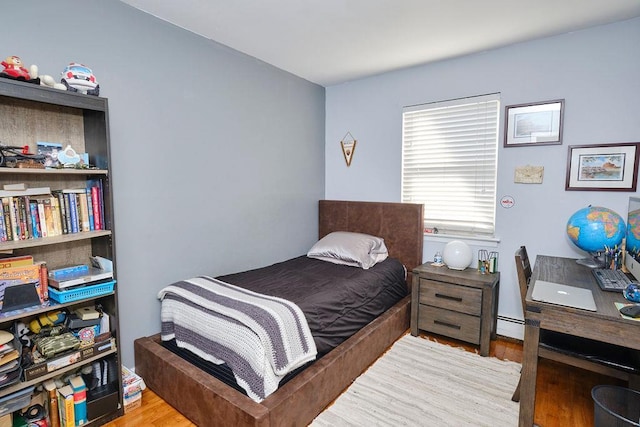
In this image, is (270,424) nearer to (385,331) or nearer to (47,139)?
(385,331)

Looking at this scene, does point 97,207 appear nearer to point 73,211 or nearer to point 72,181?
point 73,211

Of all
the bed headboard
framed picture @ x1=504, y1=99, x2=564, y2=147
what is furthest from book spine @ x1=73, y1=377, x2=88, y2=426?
framed picture @ x1=504, y1=99, x2=564, y2=147

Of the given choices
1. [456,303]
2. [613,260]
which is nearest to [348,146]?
[456,303]

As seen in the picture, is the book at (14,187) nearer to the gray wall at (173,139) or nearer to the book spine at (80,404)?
the gray wall at (173,139)

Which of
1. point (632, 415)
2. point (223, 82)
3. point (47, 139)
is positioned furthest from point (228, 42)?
point (632, 415)

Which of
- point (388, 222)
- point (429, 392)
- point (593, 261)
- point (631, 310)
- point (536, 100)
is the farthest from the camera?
point (388, 222)

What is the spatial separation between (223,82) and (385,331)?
2.44 m

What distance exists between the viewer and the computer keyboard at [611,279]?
169 cm

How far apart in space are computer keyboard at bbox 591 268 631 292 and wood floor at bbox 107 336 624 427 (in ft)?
2.61

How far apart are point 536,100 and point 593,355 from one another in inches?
76.6

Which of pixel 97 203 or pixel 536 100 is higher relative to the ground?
pixel 536 100

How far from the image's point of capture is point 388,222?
3.34 metres

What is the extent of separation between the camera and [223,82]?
2.67m

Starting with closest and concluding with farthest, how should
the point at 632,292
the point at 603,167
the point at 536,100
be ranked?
1. the point at 632,292
2. the point at 603,167
3. the point at 536,100
